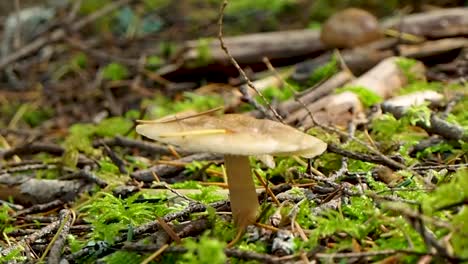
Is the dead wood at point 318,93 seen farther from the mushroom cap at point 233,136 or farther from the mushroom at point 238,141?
the mushroom cap at point 233,136

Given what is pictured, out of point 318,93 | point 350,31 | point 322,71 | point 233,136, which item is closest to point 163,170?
point 318,93

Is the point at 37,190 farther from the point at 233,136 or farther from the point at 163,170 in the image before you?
the point at 233,136

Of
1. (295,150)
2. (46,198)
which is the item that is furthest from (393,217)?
(46,198)

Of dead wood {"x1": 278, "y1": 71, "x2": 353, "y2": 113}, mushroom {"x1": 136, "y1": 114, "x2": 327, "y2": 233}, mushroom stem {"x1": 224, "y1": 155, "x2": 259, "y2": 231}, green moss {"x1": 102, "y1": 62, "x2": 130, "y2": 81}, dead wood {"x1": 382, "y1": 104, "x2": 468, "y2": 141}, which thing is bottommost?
green moss {"x1": 102, "y1": 62, "x2": 130, "y2": 81}

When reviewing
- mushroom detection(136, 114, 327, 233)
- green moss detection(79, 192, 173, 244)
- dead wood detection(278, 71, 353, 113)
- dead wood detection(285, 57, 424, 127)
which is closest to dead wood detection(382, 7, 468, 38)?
dead wood detection(285, 57, 424, 127)

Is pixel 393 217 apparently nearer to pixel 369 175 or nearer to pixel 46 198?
pixel 369 175

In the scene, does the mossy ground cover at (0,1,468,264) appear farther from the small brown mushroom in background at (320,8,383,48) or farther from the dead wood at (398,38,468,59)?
the small brown mushroom in background at (320,8,383,48)
